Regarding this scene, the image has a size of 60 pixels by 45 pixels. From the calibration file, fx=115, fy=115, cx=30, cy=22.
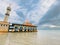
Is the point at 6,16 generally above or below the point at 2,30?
above

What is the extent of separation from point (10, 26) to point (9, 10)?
5861mm

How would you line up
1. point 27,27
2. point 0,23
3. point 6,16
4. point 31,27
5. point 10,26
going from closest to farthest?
point 0,23 < point 10,26 < point 6,16 < point 27,27 < point 31,27

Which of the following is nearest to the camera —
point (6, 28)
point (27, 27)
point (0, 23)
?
point (0, 23)

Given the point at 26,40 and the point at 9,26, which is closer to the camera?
the point at 26,40

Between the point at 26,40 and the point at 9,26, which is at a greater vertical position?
the point at 9,26

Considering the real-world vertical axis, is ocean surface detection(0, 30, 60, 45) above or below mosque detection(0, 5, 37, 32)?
below

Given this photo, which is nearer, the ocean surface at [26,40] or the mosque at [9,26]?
the ocean surface at [26,40]

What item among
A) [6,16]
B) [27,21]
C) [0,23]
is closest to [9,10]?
[6,16]

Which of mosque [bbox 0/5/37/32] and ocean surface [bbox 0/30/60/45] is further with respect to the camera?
mosque [bbox 0/5/37/32]

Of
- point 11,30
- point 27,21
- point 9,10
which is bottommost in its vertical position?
point 11,30

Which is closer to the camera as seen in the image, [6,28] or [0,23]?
[0,23]

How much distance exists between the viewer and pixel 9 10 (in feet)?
128

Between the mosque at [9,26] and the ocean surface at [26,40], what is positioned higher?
the mosque at [9,26]

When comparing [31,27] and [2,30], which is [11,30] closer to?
[2,30]
